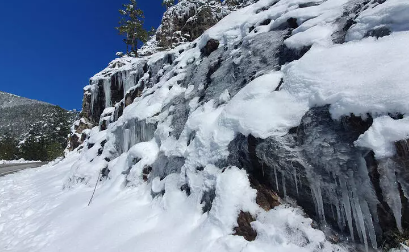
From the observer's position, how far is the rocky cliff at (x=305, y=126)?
3311 mm

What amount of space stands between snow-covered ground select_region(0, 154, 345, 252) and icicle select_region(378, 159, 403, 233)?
864 mm

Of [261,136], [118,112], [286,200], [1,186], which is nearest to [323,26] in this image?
[261,136]

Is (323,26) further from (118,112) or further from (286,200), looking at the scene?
(118,112)

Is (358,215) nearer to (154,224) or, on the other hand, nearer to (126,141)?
(154,224)

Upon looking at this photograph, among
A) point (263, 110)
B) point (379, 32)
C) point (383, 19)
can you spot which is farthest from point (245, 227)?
point (383, 19)

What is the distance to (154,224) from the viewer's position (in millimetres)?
5387

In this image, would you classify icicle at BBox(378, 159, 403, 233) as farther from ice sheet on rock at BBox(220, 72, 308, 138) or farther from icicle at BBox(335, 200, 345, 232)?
ice sheet on rock at BBox(220, 72, 308, 138)

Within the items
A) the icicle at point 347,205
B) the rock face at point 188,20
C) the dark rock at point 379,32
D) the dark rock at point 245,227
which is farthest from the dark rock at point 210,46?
the rock face at point 188,20

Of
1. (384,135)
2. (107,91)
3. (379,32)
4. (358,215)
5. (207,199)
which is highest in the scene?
(107,91)

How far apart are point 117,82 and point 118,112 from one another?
24.5 feet

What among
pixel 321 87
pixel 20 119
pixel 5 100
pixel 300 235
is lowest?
pixel 300 235

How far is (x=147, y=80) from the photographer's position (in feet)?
53.1

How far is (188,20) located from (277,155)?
88.5 ft

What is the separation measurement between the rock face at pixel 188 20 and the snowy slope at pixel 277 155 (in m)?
19.1
